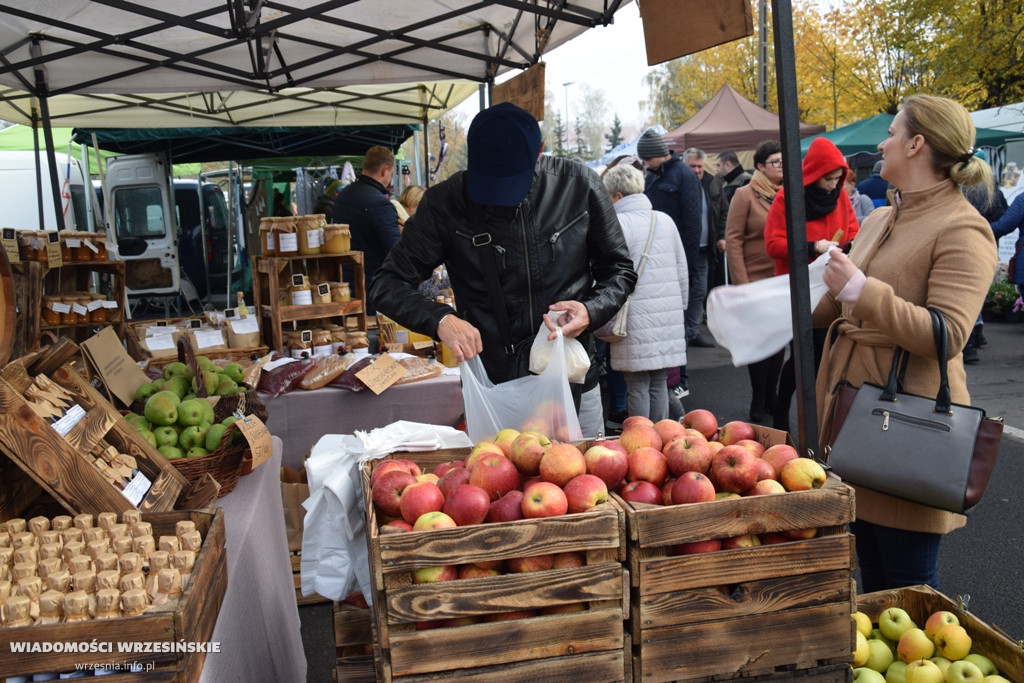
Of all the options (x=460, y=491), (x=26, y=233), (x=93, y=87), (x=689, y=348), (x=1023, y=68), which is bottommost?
(x=689, y=348)

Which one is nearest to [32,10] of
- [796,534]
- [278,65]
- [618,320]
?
[278,65]

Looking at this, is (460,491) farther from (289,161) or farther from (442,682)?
(289,161)

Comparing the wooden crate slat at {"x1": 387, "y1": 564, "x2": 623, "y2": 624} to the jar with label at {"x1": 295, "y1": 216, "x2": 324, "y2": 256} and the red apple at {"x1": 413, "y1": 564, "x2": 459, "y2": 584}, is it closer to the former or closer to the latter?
the red apple at {"x1": 413, "y1": 564, "x2": 459, "y2": 584}

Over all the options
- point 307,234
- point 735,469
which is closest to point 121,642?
point 735,469

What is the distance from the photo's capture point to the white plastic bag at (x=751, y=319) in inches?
91.1

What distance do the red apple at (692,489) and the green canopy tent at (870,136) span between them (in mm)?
12451

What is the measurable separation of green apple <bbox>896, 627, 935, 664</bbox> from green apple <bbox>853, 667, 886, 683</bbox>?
0.34 ft

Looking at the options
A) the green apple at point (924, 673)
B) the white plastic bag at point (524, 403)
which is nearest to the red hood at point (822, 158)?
the white plastic bag at point (524, 403)

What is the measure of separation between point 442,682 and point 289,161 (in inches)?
588

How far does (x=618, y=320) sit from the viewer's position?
5.08 metres

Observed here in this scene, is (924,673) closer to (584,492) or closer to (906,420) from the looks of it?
(906,420)

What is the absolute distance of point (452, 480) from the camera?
74.7 inches

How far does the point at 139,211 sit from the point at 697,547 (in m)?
13.3

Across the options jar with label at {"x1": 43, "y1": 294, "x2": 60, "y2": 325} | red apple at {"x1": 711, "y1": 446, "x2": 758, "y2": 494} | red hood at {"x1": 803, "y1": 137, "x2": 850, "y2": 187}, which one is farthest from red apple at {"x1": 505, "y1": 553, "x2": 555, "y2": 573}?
red hood at {"x1": 803, "y1": 137, "x2": 850, "y2": 187}
